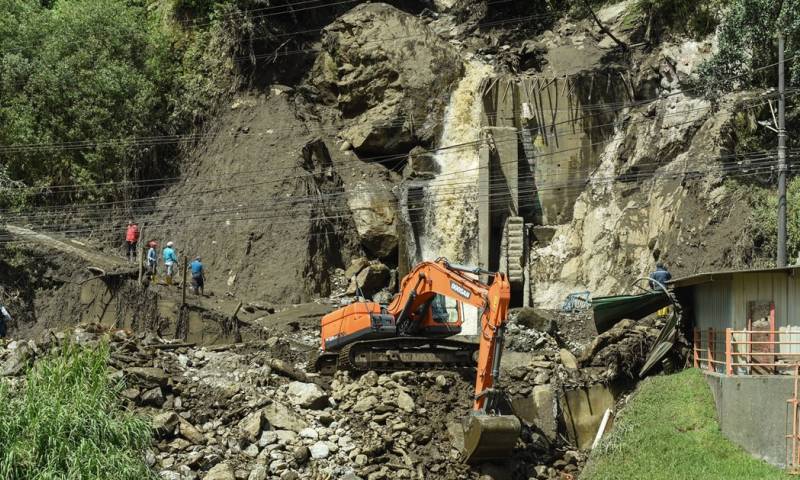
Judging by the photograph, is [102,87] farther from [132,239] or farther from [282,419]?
[282,419]

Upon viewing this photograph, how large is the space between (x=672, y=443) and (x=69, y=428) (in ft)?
35.7

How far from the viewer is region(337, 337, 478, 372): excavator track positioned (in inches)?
944

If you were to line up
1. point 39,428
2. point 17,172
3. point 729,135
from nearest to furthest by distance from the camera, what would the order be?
1. point 39,428
2. point 729,135
3. point 17,172

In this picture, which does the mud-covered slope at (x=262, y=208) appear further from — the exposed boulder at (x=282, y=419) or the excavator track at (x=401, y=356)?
the exposed boulder at (x=282, y=419)

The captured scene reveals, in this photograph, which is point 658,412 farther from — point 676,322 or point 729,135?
point 729,135

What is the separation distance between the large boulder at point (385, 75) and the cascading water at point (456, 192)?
2.58 ft

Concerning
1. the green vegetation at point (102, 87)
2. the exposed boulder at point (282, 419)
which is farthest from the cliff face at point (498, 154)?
the exposed boulder at point (282, 419)

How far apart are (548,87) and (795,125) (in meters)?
8.57

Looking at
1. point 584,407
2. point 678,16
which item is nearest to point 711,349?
point 584,407

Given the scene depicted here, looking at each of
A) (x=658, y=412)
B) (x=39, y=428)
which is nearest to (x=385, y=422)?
(x=658, y=412)

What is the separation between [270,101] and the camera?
38719 mm

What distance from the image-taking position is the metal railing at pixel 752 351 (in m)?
19.9

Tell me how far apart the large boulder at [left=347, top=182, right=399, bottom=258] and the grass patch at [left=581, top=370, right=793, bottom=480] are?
44.8ft

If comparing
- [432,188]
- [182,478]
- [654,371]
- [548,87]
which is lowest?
[182,478]
